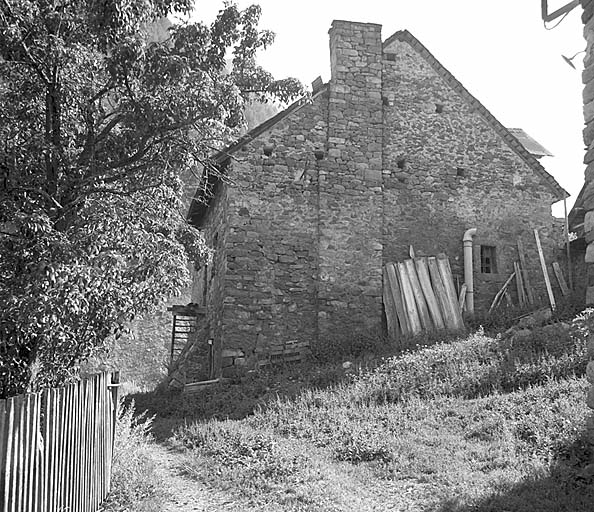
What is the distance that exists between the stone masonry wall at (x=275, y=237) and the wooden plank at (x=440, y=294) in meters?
2.68

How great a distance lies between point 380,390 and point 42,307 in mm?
6647

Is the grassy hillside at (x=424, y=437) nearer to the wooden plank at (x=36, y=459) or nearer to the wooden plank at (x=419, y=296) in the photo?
the wooden plank at (x=419, y=296)

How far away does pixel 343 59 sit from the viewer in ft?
47.5

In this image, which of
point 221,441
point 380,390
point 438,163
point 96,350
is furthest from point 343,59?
point 96,350

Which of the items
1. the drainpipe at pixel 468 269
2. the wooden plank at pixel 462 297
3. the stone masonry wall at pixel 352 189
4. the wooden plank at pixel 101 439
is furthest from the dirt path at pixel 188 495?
the drainpipe at pixel 468 269

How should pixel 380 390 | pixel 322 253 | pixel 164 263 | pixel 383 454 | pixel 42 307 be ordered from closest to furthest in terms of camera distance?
pixel 42 307 → pixel 164 263 → pixel 383 454 → pixel 380 390 → pixel 322 253

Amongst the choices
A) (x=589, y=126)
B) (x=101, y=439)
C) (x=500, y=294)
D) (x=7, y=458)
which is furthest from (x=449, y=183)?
(x=7, y=458)

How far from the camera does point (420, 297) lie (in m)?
13.4

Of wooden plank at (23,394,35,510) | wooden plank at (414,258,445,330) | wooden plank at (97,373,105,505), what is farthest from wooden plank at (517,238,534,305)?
wooden plank at (23,394,35,510)

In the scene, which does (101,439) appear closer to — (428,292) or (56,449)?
(56,449)

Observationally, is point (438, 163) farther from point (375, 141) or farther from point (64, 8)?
point (64, 8)

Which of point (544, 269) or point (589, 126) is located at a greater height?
point (589, 126)

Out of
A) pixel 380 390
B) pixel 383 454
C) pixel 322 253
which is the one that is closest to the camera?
pixel 383 454

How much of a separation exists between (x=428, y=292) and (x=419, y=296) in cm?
22
